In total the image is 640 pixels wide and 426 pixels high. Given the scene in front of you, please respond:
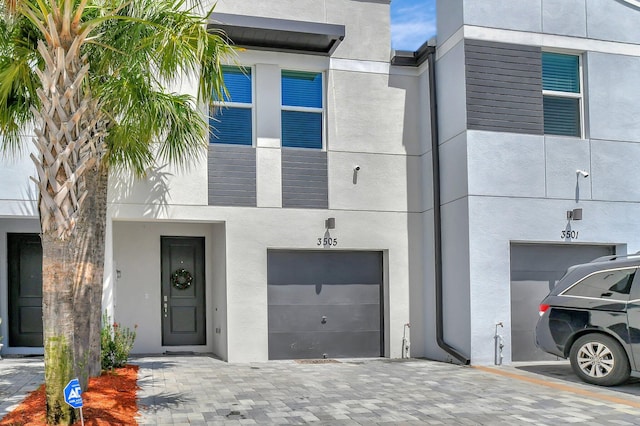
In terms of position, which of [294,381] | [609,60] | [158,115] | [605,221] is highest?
[609,60]

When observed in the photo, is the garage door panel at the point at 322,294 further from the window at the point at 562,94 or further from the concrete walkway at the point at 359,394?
the window at the point at 562,94

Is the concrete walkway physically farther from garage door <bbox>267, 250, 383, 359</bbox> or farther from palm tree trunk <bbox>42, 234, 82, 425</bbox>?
palm tree trunk <bbox>42, 234, 82, 425</bbox>

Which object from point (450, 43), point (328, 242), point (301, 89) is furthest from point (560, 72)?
point (328, 242)

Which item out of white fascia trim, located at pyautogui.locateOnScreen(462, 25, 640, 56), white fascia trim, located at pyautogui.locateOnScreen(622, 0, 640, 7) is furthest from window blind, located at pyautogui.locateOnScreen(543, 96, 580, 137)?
white fascia trim, located at pyautogui.locateOnScreen(622, 0, 640, 7)

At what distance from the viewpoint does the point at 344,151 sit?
1315 centimetres

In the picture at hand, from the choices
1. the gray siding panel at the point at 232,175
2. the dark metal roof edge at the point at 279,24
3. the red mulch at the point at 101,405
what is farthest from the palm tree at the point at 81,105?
the dark metal roof edge at the point at 279,24

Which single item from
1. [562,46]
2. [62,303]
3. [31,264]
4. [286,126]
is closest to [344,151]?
[286,126]

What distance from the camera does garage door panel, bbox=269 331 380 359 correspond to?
12.8 meters

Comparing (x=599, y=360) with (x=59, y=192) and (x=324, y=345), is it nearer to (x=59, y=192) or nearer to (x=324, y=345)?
(x=324, y=345)

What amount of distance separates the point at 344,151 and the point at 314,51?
6.57 ft

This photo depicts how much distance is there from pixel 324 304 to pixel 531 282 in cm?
390

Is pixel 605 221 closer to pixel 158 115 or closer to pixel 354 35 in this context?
pixel 354 35

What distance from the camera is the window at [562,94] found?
1266 centimetres

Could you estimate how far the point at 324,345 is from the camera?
13.0m
